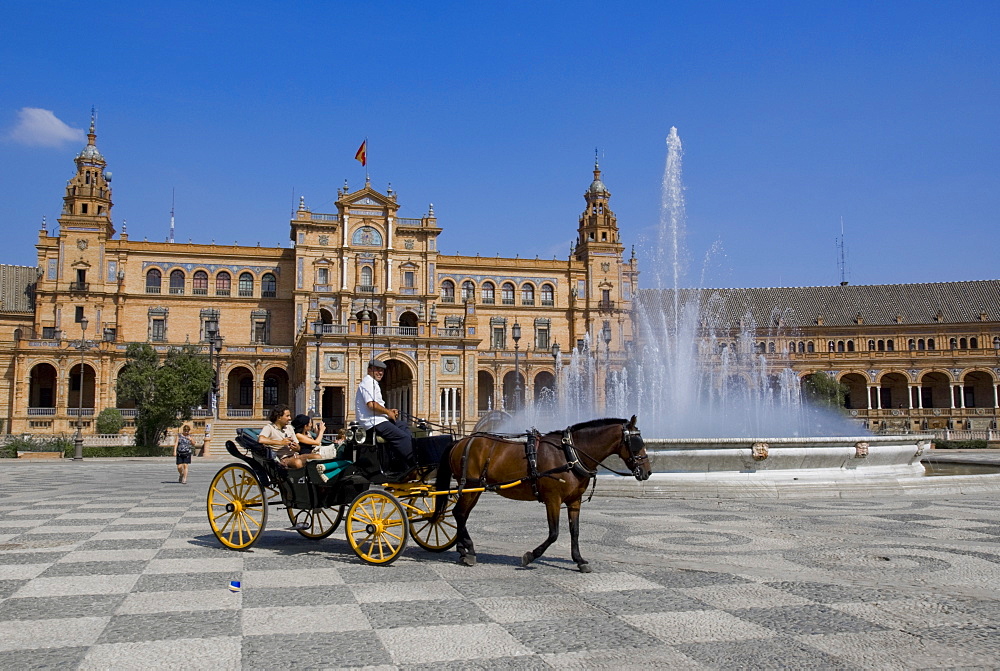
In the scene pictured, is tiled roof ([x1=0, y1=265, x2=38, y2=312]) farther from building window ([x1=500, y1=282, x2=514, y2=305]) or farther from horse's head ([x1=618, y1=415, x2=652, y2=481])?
horse's head ([x1=618, y1=415, x2=652, y2=481])

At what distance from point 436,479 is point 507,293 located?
64.1m

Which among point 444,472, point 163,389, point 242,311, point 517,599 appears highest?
point 242,311

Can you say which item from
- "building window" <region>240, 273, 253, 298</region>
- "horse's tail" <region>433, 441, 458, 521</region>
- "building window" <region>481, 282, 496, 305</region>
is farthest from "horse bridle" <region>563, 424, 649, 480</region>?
"building window" <region>481, 282, 496, 305</region>

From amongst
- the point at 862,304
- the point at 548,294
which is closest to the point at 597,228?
the point at 548,294

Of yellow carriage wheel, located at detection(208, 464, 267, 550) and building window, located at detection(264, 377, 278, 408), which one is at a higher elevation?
building window, located at detection(264, 377, 278, 408)

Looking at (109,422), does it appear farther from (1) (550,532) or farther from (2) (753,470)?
(1) (550,532)

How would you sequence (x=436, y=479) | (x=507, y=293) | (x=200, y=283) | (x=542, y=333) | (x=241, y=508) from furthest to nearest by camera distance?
(x=507, y=293) < (x=542, y=333) < (x=200, y=283) < (x=241, y=508) < (x=436, y=479)

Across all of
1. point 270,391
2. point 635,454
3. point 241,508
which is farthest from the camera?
point 270,391

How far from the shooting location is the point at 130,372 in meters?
45.8

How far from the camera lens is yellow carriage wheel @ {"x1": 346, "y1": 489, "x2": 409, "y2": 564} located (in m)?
8.23

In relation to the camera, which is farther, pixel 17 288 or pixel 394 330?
pixel 17 288

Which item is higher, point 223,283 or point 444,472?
point 223,283

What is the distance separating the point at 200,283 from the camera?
215 feet

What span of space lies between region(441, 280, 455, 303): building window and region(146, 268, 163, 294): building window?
23.3m
